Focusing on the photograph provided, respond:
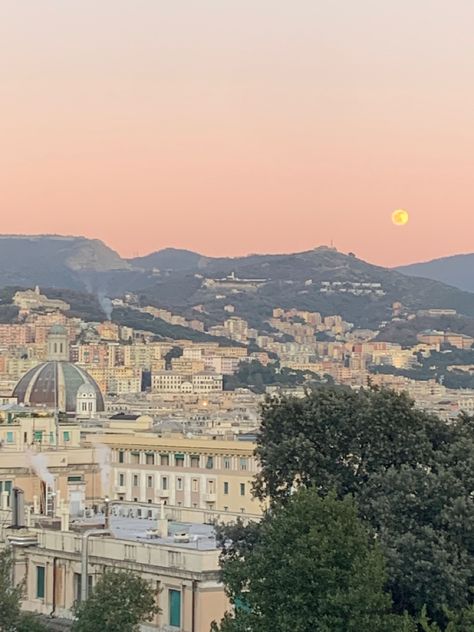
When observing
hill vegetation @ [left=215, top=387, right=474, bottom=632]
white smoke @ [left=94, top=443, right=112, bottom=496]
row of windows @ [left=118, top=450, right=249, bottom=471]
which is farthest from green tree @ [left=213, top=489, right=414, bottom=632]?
row of windows @ [left=118, top=450, right=249, bottom=471]

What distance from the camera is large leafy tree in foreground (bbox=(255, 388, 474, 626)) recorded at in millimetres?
23344

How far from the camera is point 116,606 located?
80.2 feet

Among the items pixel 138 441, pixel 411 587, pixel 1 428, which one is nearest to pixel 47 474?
pixel 1 428

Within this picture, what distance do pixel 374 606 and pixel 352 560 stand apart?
24.6 inches

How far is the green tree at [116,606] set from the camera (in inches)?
962

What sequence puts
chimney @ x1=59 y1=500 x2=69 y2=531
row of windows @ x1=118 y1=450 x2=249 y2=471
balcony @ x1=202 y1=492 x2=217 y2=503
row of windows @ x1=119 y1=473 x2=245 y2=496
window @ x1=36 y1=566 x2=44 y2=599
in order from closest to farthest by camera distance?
window @ x1=36 y1=566 x2=44 y2=599 < chimney @ x1=59 y1=500 x2=69 y2=531 < balcony @ x1=202 y1=492 x2=217 y2=503 < row of windows @ x1=119 y1=473 x2=245 y2=496 < row of windows @ x1=118 y1=450 x2=249 y2=471

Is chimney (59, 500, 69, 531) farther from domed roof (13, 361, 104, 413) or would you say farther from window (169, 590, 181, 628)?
domed roof (13, 361, 104, 413)

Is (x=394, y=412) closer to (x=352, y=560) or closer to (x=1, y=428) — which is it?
(x=352, y=560)

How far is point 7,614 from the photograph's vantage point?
2561cm

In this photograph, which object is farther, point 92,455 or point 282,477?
point 92,455

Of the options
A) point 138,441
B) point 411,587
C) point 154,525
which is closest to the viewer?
point 411,587

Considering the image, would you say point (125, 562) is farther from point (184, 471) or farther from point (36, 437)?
point (184, 471)

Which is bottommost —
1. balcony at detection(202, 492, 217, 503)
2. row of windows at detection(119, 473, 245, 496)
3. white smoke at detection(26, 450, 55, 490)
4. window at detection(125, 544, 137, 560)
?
balcony at detection(202, 492, 217, 503)

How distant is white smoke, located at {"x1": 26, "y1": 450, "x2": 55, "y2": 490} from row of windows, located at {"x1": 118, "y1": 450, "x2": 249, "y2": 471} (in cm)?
2151
